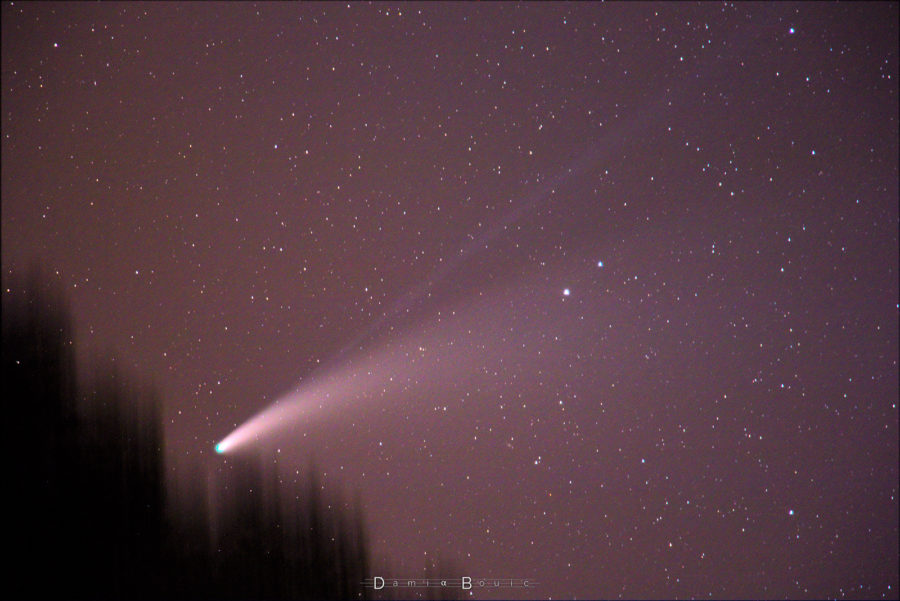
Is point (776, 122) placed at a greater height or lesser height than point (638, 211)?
greater

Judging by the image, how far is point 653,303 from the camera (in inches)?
45.1

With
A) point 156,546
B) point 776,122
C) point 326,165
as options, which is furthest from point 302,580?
point 776,122

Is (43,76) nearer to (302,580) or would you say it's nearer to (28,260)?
(28,260)

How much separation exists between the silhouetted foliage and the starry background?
0.04 m

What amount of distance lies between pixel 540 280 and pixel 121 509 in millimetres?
672

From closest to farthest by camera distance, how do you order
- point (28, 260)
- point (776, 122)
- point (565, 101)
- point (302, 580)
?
1. point (28, 260)
2. point (302, 580)
3. point (565, 101)
4. point (776, 122)

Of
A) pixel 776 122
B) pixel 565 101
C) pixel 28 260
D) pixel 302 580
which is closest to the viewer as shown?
pixel 28 260

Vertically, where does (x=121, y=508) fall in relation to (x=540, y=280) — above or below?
below

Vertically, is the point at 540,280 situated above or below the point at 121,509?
above

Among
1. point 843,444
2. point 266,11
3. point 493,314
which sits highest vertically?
point 266,11

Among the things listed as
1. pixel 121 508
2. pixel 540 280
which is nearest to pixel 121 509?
pixel 121 508

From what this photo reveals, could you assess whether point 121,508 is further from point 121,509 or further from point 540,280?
point 540,280

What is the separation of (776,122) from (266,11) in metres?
0.87

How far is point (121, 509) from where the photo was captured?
911mm
